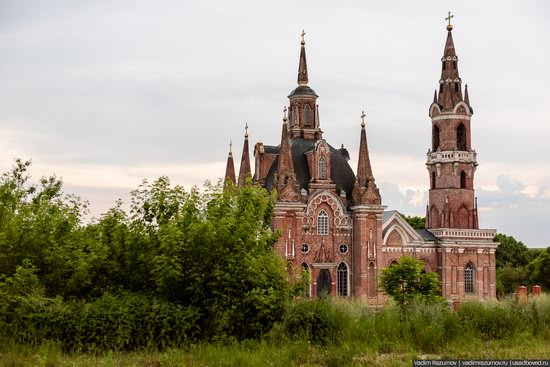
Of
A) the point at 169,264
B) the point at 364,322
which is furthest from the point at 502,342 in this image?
the point at 169,264

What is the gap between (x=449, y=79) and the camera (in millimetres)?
61750

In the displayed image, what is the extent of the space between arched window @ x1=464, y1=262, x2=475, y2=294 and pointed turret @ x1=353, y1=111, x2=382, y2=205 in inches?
385

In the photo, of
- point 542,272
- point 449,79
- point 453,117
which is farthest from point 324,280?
point 542,272

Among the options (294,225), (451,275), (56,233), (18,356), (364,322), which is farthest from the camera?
(451,275)

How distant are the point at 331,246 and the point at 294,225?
332cm

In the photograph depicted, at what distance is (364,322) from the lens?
854 inches

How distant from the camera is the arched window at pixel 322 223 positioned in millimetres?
54594

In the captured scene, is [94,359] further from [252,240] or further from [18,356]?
[252,240]

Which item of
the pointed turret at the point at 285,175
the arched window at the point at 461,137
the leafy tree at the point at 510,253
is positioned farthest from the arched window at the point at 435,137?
the leafy tree at the point at 510,253

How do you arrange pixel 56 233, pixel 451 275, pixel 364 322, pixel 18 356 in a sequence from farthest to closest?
pixel 451 275, pixel 56 233, pixel 364 322, pixel 18 356

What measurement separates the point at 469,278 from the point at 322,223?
41.9 feet

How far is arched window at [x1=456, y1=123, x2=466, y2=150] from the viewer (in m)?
61.2

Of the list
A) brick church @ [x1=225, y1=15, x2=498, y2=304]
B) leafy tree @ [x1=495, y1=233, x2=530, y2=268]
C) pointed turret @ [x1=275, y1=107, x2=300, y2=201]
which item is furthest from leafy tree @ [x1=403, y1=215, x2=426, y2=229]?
pointed turret @ [x1=275, y1=107, x2=300, y2=201]

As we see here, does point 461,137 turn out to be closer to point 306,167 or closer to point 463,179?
point 463,179
